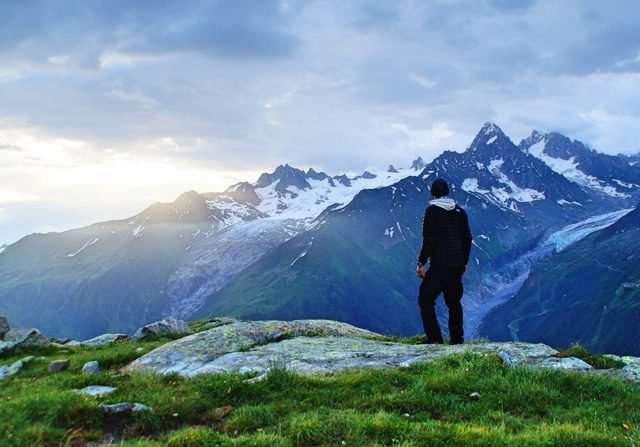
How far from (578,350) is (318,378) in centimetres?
880

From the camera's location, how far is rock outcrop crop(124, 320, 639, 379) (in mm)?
14047

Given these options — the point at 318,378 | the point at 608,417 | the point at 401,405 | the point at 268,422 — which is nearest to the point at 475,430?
the point at 401,405

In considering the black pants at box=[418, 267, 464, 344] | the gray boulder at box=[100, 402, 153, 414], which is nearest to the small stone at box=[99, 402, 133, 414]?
the gray boulder at box=[100, 402, 153, 414]

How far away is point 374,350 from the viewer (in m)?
16.6

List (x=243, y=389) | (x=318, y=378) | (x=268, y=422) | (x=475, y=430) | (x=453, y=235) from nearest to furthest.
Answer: (x=475, y=430) < (x=268, y=422) < (x=243, y=389) < (x=318, y=378) < (x=453, y=235)

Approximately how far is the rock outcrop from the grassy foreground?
1.42m

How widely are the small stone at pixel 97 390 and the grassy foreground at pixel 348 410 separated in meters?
0.23

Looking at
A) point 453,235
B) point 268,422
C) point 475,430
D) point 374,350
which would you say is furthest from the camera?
point 453,235

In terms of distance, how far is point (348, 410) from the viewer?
32.0ft

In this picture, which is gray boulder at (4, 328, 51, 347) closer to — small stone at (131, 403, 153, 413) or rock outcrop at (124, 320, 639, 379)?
rock outcrop at (124, 320, 639, 379)

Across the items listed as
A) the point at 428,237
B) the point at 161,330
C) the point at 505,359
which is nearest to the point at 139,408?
the point at 505,359

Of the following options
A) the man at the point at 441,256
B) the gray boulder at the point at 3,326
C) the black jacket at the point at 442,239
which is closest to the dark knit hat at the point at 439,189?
the man at the point at 441,256

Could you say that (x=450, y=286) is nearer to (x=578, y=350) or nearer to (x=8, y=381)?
(x=578, y=350)

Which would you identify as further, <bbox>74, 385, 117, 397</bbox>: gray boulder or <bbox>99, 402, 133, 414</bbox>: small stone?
<bbox>74, 385, 117, 397</bbox>: gray boulder
